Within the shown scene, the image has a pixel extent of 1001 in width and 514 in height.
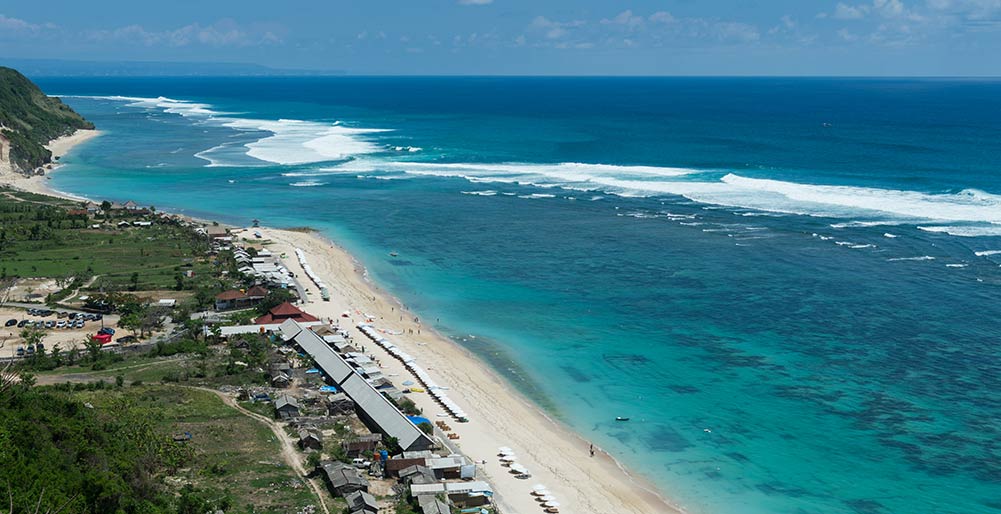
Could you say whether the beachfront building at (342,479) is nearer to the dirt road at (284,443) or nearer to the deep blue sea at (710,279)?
the dirt road at (284,443)

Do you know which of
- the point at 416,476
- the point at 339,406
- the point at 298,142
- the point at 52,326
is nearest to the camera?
the point at 416,476

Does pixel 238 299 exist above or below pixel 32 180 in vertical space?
A: below

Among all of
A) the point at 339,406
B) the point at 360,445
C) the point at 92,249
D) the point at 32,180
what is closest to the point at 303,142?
the point at 32,180

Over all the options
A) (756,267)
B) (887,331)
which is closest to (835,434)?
(887,331)

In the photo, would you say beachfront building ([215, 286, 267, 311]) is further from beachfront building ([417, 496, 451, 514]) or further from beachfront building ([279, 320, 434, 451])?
beachfront building ([417, 496, 451, 514])

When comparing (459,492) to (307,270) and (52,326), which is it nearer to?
(52,326)

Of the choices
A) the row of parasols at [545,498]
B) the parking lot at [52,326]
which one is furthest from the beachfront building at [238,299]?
the row of parasols at [545,498]
